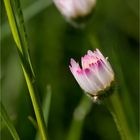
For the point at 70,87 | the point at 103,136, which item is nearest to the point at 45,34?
the point at 70,87

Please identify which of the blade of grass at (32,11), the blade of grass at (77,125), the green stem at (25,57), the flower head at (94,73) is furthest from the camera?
the blade of grass at (32,11)

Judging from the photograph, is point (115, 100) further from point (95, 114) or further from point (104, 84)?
point (95, 114)

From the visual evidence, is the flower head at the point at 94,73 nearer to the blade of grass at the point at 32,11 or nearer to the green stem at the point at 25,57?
the green stem at the point at 25,57

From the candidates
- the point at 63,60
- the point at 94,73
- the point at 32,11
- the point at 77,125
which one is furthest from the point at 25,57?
the point at 63,60

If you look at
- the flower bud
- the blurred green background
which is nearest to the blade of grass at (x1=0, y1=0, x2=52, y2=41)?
the blurred green background

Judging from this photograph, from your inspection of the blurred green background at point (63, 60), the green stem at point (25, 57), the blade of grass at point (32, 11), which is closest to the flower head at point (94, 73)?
the green stem at point (25, 57)
